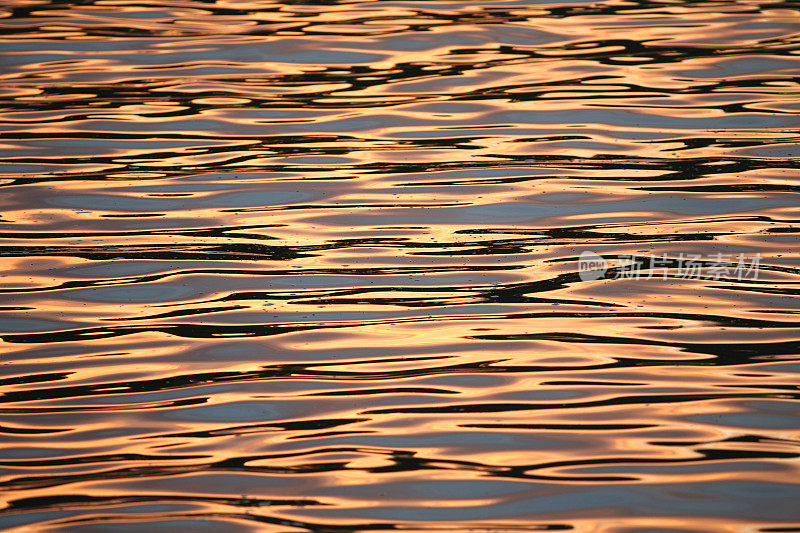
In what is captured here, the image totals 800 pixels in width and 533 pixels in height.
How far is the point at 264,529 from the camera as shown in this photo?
5.65ft

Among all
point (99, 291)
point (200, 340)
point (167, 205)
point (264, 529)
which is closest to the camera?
point (264, 529)

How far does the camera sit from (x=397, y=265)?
2777 millimetres

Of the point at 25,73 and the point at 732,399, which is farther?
the point at 25,73

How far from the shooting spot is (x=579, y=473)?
1858 millimetres

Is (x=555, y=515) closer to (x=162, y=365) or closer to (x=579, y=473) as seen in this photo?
(x=579, y=473)

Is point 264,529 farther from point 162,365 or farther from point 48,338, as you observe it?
point 48,338

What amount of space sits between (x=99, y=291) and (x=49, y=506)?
1.00m

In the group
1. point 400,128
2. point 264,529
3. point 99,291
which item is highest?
point 400,128

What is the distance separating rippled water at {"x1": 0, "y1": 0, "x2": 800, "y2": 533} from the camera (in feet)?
6.10

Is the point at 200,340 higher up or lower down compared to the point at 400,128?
lower down

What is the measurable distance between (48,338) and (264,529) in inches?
41.2

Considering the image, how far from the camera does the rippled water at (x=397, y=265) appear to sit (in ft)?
6.10

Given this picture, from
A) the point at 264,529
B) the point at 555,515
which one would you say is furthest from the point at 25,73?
the point at 555,515

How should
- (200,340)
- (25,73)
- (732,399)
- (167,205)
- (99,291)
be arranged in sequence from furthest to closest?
(25,73) < (167,205) < (99,291) < (200,340) < (732,399)
